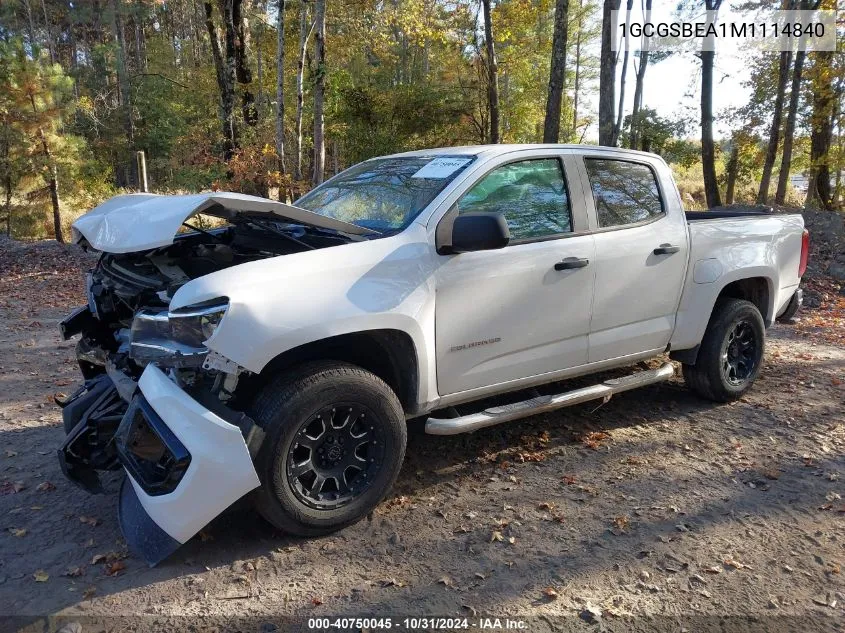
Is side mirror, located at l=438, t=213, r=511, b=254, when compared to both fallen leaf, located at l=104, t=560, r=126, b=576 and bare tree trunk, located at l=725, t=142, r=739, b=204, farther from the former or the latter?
bare tree trunk, located at l=725, t=142, r=739, b=204

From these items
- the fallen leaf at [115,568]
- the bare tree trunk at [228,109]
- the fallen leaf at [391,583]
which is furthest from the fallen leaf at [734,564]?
the bare tree trunk at [228,109]

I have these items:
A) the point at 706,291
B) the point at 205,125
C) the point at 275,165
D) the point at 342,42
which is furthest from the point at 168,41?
the point at 706,291

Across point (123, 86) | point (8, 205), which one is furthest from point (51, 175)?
point (123, 86)

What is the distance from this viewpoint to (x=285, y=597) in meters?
2.83

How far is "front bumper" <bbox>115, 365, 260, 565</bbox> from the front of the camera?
2.84 metres

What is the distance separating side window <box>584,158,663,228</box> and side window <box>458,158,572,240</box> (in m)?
0.31

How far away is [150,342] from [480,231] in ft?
5.74

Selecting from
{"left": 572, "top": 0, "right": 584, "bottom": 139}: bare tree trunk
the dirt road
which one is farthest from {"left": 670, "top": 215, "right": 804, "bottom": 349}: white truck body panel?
{"left": 572, "top": 0, "right": 584, "bottom": 139}: bare tree trunk

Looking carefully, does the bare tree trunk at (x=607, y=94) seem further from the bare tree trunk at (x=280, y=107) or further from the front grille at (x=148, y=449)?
the front grille at (x=148, y=449)

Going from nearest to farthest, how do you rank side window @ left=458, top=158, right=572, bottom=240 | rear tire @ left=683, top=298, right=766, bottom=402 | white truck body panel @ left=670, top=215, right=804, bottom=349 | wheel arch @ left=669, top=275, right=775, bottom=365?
side window @ left=458, top=158, right=572, bottom=240, white truck body panel @ left=670, top=215, right=804, bottom=349, rear tire @ left=683, top=298, right=766, bottom=402, wheel arch @ left=669, top=275, right=775, bottom=365

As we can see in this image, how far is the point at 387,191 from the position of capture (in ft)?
13.4

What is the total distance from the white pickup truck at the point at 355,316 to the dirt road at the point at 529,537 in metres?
0.25

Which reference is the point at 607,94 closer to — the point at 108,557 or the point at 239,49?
the point at 239,49

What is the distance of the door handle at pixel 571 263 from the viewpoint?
13.0 ft
